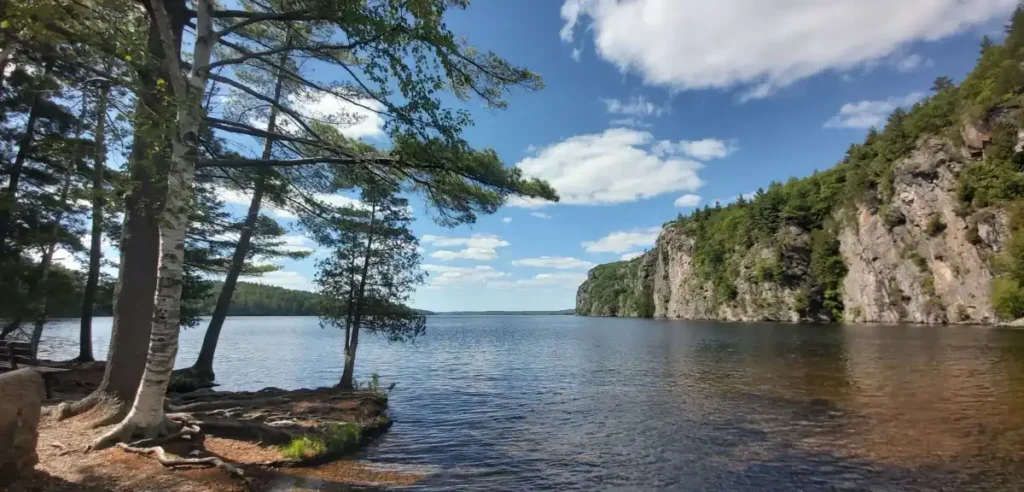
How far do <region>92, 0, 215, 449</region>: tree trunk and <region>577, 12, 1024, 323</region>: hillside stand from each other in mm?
67507

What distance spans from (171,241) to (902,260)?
88.9 metres

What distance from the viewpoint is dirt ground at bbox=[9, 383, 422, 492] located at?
666 cm

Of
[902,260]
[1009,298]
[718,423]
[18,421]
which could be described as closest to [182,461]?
[18,421]

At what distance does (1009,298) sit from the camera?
4991 centimetres

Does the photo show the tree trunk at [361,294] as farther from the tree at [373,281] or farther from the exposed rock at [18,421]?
the exposed rock at [18,421]

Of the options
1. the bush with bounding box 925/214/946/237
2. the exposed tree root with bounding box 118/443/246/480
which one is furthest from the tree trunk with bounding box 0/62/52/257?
the bush with bounding box 925/214/946/237

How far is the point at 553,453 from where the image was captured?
11930mm

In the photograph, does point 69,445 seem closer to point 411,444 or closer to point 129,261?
point 129,261

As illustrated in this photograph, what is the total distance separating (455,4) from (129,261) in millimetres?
7298

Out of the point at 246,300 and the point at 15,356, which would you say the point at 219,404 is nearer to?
the point at 15,356

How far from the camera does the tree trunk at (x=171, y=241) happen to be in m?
7.75

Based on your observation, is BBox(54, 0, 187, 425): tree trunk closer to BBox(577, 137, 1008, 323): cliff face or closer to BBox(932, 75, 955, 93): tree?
BBox(577, 137, 1008, 323): cliff face

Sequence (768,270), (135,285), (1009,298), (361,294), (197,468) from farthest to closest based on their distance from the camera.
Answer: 1. (768,270)
2. (1009,298)
3. (361,294)
4. (135,285)
5. (197,468)

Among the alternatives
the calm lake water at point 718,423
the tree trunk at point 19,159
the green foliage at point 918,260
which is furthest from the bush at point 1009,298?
the tree trunk at point 19,159
